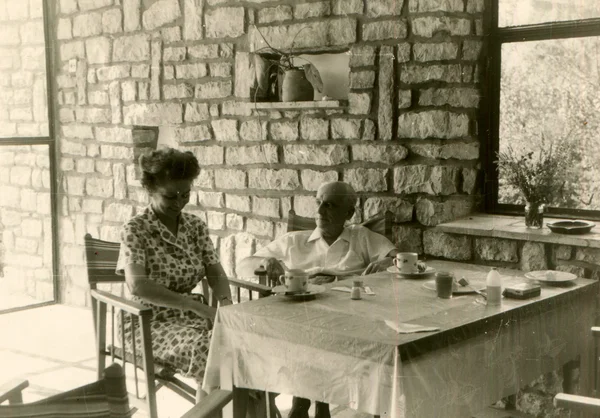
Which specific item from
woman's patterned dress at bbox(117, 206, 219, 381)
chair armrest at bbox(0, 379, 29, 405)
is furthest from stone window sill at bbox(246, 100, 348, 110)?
chair armrest at bbox(0, 379, 29, 405)

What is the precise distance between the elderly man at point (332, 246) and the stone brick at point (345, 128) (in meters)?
0.47

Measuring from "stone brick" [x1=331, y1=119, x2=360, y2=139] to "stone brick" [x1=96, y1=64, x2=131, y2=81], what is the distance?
1.91 meters

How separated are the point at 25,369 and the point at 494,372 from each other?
292 centimetres

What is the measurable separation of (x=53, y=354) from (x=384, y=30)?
2.78 metres

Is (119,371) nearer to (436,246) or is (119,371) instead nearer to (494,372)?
(494,372)

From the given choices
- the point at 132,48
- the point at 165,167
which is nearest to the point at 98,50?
the point at 132,48

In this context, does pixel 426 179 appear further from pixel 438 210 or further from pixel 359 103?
pixel 359 103

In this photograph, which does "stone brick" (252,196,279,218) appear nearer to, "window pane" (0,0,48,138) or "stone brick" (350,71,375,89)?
"stone brick" (350,71,375,89)

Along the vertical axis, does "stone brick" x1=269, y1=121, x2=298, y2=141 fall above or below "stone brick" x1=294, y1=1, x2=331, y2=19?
below

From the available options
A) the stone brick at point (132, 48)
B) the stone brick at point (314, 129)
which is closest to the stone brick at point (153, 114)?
the stone brick at point (132, 48)

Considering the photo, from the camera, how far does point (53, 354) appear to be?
4637mm

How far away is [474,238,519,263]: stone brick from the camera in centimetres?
365

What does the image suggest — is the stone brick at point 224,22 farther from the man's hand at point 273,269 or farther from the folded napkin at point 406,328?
the folded napkin at point 406,328

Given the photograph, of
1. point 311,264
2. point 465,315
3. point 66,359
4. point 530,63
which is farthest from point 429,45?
point 66,359
